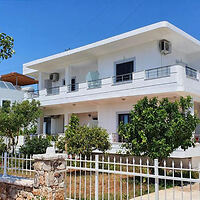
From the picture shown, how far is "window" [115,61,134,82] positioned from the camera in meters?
15.5

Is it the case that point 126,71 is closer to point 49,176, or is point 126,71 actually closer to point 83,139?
point 83,139

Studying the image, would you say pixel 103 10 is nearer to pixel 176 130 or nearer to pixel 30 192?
pixel 176 130

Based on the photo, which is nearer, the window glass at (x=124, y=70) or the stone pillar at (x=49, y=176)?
the stone pillar at (x=49, y=176)

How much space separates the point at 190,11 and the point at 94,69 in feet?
25.2

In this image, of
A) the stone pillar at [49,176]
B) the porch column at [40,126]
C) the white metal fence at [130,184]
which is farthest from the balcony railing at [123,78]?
the stone pillar at [49,176]

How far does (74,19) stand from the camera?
19375mm

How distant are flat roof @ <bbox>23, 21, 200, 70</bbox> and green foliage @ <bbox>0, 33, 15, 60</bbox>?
334 inches

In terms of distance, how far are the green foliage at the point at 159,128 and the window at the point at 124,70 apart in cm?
614

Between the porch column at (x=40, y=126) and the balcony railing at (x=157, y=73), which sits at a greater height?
the balcony railing at (x=157, y=73)

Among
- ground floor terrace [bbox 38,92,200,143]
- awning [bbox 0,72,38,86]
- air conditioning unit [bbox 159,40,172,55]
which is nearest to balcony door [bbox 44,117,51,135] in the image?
ground floor terrace [bbox 38,92,200,143]

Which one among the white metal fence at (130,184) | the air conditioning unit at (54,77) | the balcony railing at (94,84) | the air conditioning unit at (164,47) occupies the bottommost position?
the white metal fence at (130,184)

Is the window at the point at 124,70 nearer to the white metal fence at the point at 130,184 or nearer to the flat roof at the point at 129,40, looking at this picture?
the flat roof at the point at 129,40

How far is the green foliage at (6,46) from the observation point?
5.89 m

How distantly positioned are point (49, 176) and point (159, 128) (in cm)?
470
